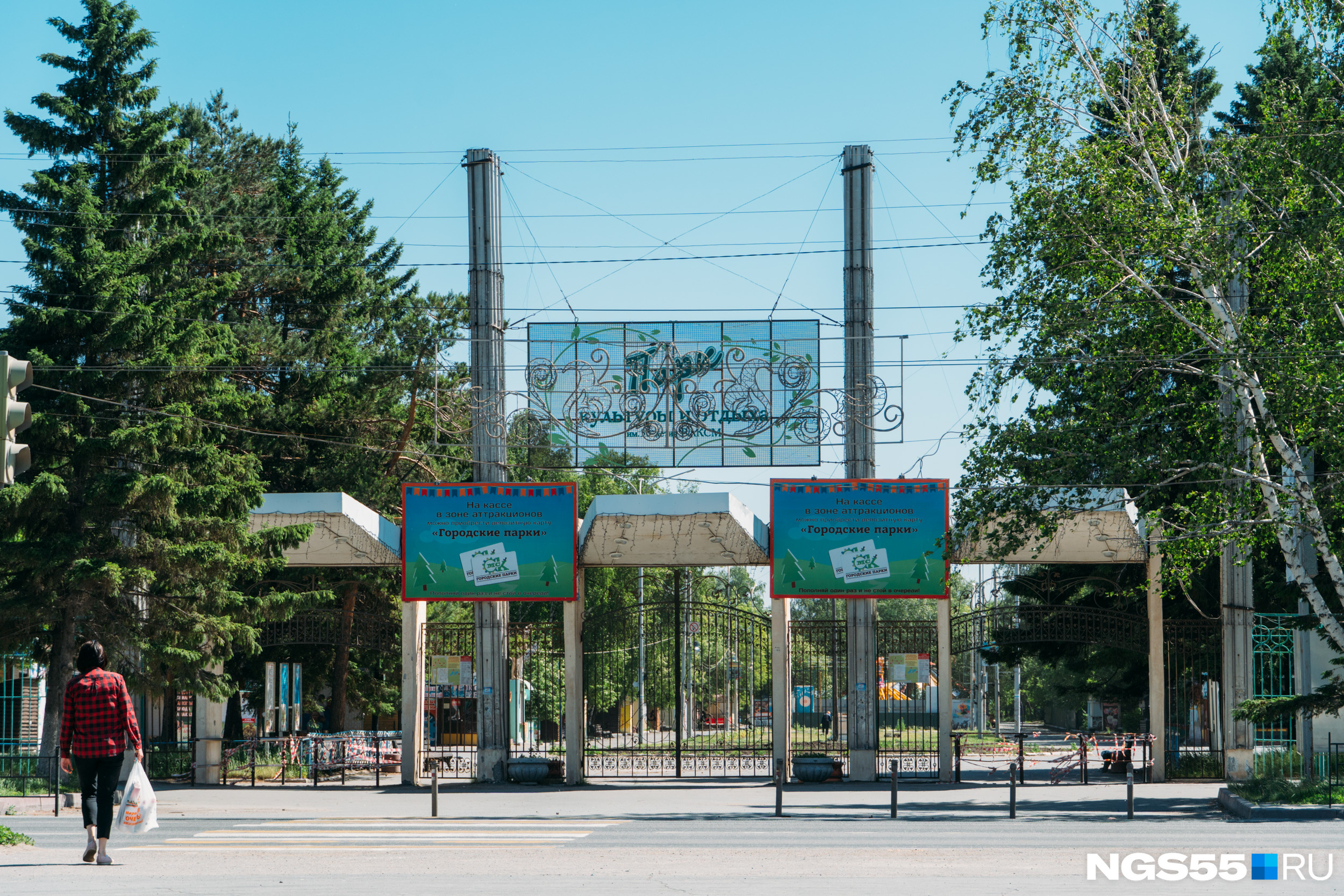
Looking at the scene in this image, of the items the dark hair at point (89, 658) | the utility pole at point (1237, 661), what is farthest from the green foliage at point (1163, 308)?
the dark hair at point (89, 658)

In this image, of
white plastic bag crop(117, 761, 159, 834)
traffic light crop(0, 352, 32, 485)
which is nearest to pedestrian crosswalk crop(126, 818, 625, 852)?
white plastic bag crop(117, 761, 159, 834)

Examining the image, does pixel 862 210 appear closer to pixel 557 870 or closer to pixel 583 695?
pixel 583 695

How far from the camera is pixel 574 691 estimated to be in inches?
1013

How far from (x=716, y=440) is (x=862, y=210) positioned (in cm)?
539

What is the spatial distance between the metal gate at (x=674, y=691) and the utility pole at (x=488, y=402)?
1.87m

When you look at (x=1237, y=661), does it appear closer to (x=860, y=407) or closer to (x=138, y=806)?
(x=860, y=407)

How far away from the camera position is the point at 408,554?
25.4m

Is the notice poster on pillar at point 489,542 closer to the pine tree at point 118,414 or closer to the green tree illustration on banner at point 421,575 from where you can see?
the green tree illustration on banner at point 421,575

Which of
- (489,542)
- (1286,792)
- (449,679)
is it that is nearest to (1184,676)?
(1286,792)

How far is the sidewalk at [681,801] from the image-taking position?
19594mm

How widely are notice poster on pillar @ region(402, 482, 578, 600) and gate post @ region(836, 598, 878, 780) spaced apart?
17.9 ft

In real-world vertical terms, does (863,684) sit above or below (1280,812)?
above

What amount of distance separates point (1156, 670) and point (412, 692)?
14301 millimetres

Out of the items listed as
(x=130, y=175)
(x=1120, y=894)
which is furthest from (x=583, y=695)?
(x=1120, y=894)
